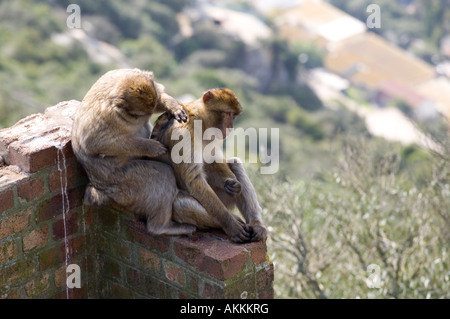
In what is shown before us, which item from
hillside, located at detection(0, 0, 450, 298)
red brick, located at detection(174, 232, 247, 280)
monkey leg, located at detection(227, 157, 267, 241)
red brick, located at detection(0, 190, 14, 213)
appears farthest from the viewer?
hillside, located at detection(0, 0, 450, 298)

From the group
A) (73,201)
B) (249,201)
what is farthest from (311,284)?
(73,201)

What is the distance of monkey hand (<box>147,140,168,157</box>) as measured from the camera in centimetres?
366

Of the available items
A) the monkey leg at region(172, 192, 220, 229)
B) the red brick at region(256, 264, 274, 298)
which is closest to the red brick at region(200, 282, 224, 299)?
the red brick at region(256, 264, 274, 298)

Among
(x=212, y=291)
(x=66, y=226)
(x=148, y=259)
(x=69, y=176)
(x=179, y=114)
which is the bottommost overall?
(x=212, y=291)

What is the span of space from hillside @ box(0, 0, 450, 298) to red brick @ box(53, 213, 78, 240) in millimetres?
3182

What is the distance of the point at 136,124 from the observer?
375cm

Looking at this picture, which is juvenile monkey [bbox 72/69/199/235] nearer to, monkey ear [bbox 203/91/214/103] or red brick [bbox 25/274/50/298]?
monkey ear [bbox 203/91/214/103]

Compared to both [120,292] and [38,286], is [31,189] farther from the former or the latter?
[120,292]

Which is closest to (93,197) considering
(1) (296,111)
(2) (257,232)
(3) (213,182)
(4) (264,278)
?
(3) (213,182)

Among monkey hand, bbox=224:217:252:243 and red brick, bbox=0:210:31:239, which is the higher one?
red brick, bbox=0:210:31:239

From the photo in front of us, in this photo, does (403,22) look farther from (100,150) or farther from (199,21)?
(100,150)

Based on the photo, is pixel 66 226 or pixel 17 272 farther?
pixel 66 226

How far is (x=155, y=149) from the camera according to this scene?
3.66 meters

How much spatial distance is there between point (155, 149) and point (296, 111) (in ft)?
115
